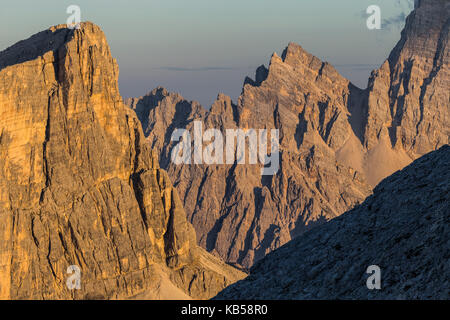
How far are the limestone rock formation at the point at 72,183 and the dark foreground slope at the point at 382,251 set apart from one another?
11542 cm

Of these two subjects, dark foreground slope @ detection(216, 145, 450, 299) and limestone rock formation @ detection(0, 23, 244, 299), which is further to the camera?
limestone rock formation @ detection(0, 23, 244, 299)

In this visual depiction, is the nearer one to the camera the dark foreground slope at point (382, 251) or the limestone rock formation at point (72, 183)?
the dark foreground slope at point (382, 251)

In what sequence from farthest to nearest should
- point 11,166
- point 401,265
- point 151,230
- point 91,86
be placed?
point 151,230
point 91,86
point 11,166
point 401,265

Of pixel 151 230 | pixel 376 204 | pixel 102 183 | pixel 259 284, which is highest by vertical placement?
pixel 376 204

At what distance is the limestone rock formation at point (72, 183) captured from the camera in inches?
6201

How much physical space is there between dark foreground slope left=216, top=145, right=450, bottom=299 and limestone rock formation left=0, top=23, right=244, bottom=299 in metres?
115

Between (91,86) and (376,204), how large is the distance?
488 feet

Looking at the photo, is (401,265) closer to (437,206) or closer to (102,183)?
(437,206)

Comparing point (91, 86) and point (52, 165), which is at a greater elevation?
point (91, 86)

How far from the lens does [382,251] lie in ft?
124

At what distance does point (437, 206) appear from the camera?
127 ft

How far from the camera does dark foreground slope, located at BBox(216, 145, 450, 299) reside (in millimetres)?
34594

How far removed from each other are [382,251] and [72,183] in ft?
471
